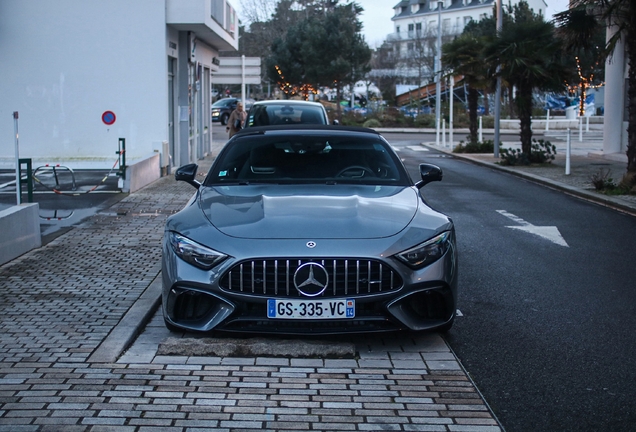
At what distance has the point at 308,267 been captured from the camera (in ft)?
16.8

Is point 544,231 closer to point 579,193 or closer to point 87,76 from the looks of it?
point 579,193

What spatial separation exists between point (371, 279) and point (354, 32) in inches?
2201

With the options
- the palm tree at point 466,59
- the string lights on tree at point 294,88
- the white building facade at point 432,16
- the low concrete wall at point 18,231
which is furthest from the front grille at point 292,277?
the white building facade at point 432,16

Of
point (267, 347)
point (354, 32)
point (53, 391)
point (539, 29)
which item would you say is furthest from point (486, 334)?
point (354, 32)

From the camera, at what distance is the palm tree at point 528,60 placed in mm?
22672

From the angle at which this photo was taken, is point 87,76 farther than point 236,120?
No

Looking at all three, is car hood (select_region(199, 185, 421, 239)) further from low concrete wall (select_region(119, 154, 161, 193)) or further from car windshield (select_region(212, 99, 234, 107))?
car windshield (select_region(212, 99, 234, 107))

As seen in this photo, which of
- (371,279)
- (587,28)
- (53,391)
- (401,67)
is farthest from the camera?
(401,67)

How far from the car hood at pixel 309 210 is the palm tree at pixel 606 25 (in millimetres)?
10879

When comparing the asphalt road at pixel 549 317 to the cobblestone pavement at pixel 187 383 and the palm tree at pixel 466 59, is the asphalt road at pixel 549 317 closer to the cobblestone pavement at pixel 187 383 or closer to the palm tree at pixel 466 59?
the cobblestone pavement at pixel 187 383

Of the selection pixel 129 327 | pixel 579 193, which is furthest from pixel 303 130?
pixel 579 193

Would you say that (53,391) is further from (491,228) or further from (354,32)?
(354,32)

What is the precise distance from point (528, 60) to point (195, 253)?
19396 millimetres

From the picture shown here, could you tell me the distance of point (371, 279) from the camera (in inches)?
203
